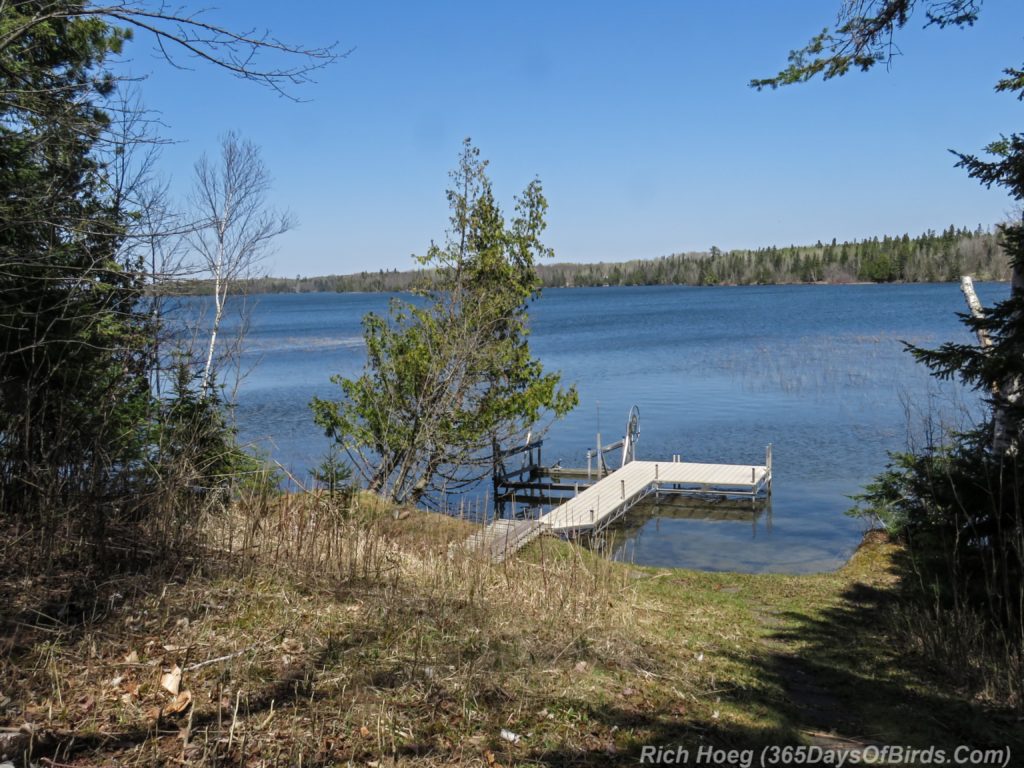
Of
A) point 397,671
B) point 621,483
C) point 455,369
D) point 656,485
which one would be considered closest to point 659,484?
point 656,485

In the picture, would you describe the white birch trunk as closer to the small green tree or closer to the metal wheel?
the small green tree

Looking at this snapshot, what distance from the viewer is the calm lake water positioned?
60.2ft

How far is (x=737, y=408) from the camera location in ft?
107

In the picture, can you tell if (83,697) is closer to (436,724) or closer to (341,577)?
(436,724)

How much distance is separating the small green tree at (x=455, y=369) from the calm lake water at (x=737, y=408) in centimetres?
207

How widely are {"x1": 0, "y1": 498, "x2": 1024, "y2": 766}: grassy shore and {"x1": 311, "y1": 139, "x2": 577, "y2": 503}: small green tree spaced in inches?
308

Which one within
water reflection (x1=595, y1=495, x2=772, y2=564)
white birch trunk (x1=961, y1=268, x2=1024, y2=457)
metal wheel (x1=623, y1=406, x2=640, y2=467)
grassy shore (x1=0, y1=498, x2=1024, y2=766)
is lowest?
water reflection (x1=595, y1=495, x2=772, y2=564)

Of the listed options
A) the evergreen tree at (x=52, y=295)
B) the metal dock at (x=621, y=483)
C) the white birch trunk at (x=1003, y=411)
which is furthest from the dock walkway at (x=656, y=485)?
the evergreen tree at (x=52, y=295)

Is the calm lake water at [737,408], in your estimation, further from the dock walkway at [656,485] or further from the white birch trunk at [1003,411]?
the white birch trunk at [1003,411]

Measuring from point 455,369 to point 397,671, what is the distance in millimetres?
10744

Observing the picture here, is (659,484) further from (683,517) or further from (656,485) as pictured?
(683,517)

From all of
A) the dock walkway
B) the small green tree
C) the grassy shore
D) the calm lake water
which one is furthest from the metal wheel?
the grassy shore

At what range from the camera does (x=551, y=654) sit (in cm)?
509

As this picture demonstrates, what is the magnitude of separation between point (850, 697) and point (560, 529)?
37.8 ft
